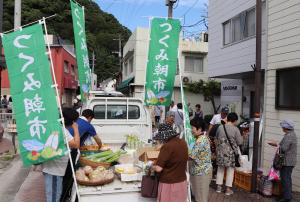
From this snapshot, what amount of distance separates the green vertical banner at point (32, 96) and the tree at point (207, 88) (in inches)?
802

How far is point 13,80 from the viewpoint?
5.17 metres

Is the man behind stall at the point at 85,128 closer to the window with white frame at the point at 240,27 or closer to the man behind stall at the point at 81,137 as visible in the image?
the man behind stall at the point at 81,137

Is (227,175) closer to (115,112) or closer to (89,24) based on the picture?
(115,112)

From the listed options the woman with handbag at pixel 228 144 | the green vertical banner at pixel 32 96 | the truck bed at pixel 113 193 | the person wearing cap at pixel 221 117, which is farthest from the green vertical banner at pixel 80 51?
the truck bed at pixel 113 193

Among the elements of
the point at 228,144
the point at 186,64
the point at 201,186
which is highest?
the point at 186,64

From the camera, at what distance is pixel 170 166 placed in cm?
516

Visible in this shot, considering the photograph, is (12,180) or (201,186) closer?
(201,186)

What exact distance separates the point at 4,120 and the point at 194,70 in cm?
1490

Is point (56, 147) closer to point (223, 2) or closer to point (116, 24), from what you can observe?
point (223, 2)

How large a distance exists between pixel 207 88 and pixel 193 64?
291 cm

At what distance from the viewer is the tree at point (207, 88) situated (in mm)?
25256

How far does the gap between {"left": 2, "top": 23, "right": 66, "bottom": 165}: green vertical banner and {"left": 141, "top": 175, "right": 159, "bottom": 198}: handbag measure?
1.26m

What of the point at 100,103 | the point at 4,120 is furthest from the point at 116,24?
the point at 100,103

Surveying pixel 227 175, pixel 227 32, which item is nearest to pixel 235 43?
pixel 227 32
